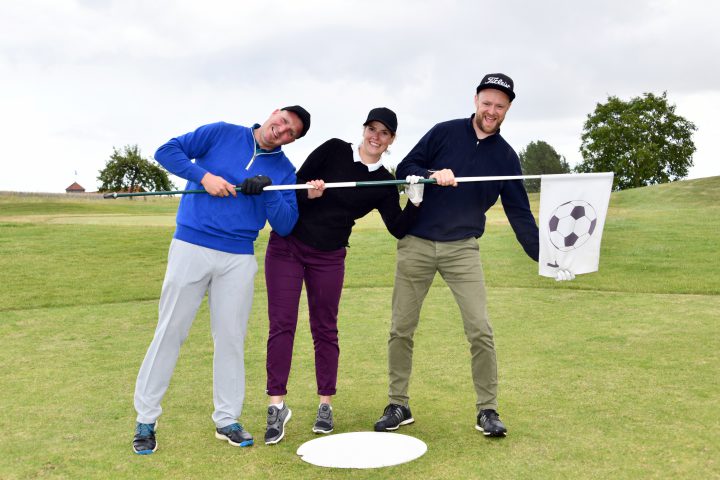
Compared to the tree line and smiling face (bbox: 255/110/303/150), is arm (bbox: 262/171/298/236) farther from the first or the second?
the tree line

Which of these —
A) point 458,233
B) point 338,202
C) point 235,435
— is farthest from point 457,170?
point 235,435

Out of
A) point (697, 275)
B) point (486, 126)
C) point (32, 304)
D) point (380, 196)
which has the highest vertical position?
point (486, 126)

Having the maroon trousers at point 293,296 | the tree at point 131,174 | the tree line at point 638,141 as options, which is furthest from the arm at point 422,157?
the tree at point 131,174

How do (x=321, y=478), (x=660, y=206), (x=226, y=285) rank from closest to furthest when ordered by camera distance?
(x=321, y=478)
(x=226, y=285)
(x=660, y=206)

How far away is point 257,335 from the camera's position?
747cm

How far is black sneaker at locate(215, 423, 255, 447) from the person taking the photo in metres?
4.15

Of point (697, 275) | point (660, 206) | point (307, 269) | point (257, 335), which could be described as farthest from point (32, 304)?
point (660, 206)

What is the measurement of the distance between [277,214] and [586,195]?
1.98 meters

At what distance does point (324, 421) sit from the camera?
445 cm

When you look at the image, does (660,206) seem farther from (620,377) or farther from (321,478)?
(321,478)

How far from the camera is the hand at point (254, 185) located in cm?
412

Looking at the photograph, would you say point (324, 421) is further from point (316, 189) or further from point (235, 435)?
point (316, 189)

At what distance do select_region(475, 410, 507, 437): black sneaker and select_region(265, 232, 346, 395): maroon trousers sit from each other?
3.26ft

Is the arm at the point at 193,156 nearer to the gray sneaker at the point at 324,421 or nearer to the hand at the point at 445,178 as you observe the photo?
the hand at the point at 445,178
